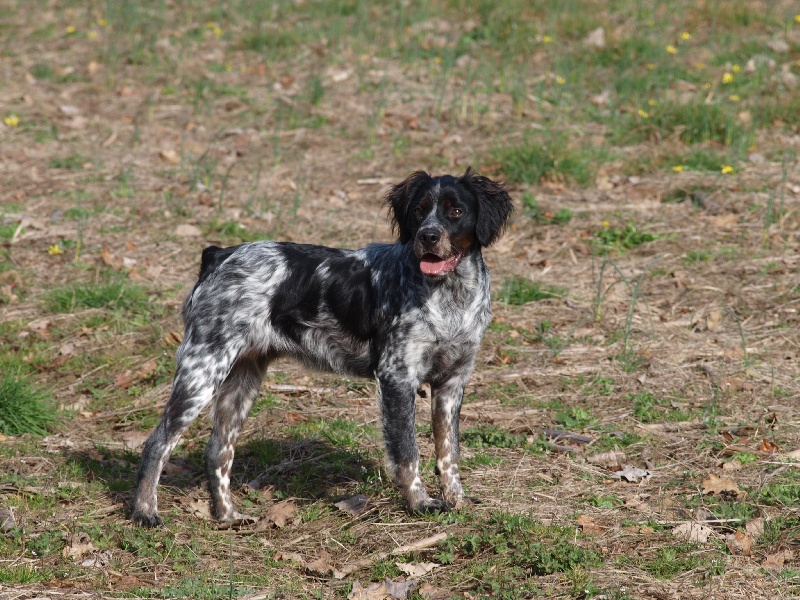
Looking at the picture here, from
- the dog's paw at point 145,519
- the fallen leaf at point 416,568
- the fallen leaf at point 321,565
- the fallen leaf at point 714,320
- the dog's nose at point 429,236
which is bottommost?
the fallen leaf at point 714,320

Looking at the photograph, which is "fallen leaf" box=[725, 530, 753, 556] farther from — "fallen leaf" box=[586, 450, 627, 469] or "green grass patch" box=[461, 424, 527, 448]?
"green grass patch" box=[461, 424, 527, 448]

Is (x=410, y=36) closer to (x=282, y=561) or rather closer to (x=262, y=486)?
(x=262, y=486)

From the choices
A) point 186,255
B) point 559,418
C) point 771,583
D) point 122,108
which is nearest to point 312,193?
point 186,255

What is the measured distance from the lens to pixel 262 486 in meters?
Result: 5.95

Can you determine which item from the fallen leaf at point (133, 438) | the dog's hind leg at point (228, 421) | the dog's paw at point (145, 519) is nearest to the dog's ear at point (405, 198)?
the dog's hind leg at point (228, 421)

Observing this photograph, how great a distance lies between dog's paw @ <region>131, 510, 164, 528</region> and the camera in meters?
5.28

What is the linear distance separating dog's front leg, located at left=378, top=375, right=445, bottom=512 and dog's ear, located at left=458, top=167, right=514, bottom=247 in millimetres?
895

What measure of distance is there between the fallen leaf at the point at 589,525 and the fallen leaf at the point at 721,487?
28.9 inches

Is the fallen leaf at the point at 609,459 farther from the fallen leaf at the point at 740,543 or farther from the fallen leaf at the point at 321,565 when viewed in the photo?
the fallen leaf at the point at 321,565

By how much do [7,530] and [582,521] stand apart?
299 centimetres

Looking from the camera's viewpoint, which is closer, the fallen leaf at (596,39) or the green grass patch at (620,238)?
the green grass patch at (620,238)

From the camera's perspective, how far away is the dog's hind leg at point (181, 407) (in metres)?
5.36

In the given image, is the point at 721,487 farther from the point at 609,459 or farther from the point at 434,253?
the point at 434,253

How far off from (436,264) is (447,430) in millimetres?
985
